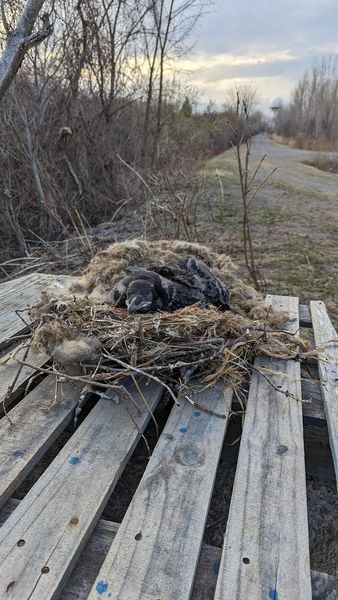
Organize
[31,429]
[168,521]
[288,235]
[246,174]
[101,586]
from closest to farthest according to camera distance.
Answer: [101,586]
[168,521]
[31,429]
[246,174]
[288,235]

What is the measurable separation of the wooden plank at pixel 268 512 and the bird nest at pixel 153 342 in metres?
0.22

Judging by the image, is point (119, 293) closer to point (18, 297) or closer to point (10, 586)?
point (18, 297)

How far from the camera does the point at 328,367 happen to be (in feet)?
6.27

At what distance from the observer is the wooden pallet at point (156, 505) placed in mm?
993

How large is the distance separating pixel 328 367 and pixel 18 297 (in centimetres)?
179

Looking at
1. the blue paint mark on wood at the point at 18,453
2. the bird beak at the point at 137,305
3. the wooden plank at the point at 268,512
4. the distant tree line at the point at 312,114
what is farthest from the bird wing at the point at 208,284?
the distant tree line at the point at 312,114

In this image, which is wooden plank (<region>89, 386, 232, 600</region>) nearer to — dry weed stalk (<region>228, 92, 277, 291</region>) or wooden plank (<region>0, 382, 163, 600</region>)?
wooden plank (<region>0, 382, 163, 600</region>)

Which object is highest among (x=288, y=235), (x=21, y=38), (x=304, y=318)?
(x=21, y=38)

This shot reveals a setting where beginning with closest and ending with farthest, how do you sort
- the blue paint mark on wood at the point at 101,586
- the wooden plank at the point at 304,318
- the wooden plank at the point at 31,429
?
1. the blue paint mark on wood at the point at 101,586
2. the wooden plank at the point at 31,429
3. the wooden plank at the point at 304,318

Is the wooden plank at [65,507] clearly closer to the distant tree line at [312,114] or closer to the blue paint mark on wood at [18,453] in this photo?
the blue paint mark on wood at [18,453]

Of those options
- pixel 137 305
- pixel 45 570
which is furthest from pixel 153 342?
pixel 45 570

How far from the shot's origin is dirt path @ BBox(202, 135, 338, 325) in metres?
4.04

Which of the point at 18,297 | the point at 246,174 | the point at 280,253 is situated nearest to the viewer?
the point at 18,297

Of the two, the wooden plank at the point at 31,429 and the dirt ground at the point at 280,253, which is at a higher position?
the wooden plank at the point at 31,429
